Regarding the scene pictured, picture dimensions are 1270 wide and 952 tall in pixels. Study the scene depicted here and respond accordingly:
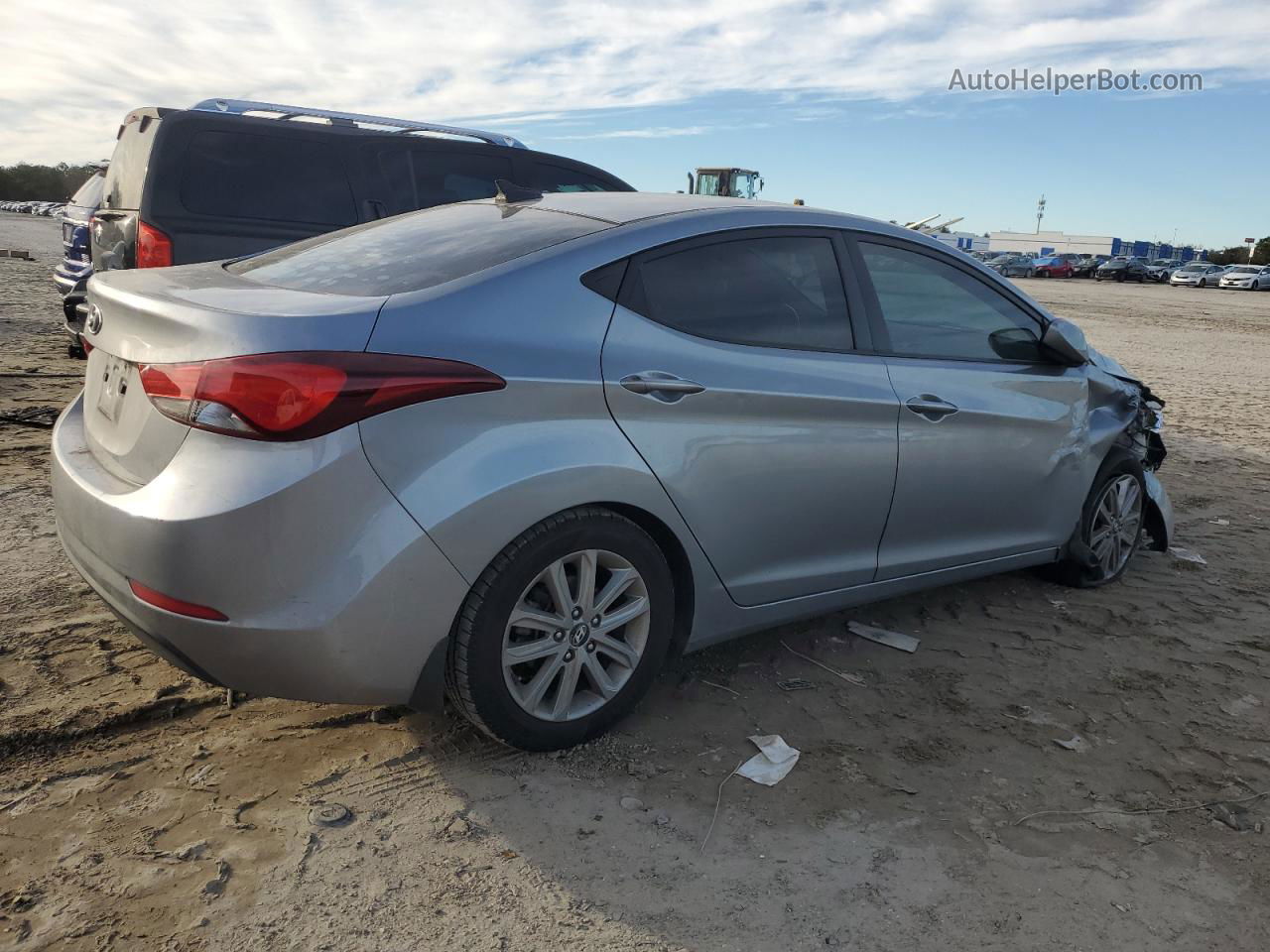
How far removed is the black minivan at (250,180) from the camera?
20.8 ft

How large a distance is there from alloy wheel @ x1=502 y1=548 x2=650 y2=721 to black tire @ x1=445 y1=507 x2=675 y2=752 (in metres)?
0.02

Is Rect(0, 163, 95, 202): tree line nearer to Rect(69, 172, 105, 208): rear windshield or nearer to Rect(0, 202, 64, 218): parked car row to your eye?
Rect(0, 202, 64, 218): parked car row

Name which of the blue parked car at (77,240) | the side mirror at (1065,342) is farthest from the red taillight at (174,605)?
the blue parked car at (77,240)

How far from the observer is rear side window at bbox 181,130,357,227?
6.46 metres

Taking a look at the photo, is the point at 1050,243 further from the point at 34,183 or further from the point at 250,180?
the point at 250,180

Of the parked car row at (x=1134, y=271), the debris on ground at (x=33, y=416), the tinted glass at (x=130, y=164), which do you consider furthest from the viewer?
the parked car row at (x=1134, y=271)

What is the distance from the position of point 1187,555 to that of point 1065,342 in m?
1.84

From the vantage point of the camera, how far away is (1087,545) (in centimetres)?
489

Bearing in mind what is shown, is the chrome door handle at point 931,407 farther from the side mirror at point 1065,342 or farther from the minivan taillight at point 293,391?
the minivan taillight at point 293,391

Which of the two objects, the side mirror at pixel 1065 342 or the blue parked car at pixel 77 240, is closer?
the side mirror at pixel 1065 342

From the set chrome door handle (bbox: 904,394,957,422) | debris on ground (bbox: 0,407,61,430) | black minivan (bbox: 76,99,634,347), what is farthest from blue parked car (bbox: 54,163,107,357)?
chrome door handle (bbox: 904,394,957,422)

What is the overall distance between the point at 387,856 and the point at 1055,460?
10.6ft

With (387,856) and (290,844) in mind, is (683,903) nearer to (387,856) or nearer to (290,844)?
(387,856)

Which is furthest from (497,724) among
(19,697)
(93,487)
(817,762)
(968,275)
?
(968,275)
